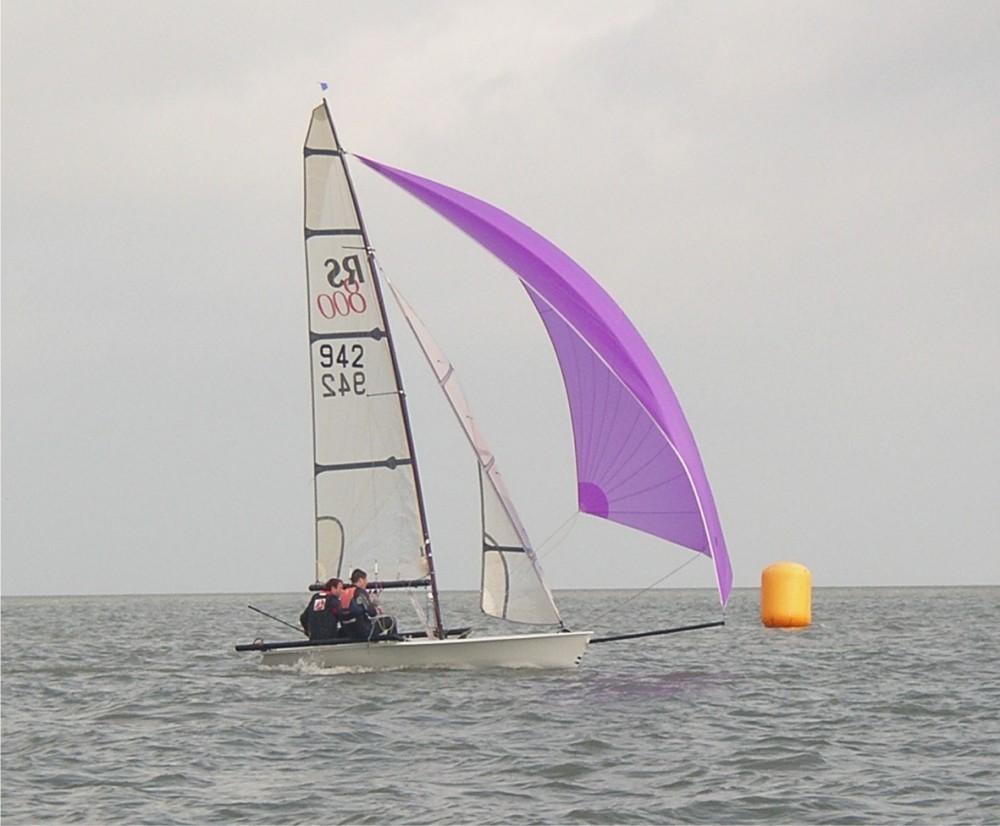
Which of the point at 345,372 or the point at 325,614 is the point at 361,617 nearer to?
the point at 325,614

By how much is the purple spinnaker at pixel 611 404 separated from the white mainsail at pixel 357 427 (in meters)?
1.73

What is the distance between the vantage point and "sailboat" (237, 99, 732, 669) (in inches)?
791

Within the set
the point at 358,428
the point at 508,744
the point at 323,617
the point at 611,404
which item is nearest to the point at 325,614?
the point at 323,617

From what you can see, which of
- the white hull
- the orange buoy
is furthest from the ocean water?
the orange buoy

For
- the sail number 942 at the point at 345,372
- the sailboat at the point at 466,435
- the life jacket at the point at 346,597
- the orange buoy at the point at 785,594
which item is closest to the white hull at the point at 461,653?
the sailboat at the point at 466,435

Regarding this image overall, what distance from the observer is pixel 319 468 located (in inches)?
869

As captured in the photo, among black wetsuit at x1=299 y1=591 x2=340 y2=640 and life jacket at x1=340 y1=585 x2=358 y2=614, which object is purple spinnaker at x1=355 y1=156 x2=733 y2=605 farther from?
black wetsuit at x1=299 y1=591 x2=340 y2=640

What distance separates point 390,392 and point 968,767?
32.1 feet

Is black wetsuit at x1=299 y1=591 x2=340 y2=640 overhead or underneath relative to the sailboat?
underneath

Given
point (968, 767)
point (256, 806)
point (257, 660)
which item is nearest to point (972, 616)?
point (257, 660)

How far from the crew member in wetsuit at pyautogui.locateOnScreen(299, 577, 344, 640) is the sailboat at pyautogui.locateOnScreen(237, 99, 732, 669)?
288 mm

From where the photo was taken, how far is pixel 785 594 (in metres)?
35.4

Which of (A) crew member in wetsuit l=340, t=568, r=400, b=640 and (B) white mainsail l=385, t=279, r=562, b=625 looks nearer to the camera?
(A) crew member in wetsuit l=340, t=568, r=400, b=640

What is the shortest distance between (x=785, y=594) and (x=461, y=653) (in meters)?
16.7
